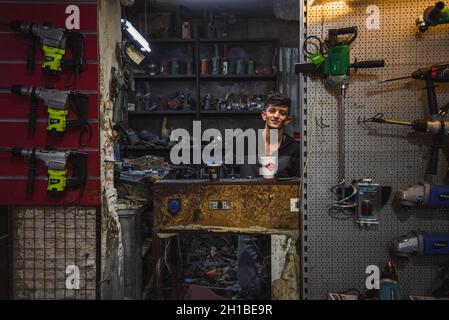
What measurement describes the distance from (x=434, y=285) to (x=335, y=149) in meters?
0.85

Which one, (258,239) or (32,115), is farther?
(258,239)

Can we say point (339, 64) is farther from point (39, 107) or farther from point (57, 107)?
point (39, 107)

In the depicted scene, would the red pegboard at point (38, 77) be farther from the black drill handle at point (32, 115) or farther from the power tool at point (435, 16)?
the power tool at point (435, 16)

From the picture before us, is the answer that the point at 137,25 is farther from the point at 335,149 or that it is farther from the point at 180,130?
the point at 335,149

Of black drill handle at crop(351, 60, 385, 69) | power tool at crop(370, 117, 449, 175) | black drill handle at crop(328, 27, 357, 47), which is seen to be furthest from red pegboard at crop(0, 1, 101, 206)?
power tool at crop(370, 117, 449, 175)

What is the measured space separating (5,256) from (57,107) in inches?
38.9

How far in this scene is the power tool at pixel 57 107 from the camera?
6.89ft

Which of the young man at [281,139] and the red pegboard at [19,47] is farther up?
the red pegboard at [19,47]

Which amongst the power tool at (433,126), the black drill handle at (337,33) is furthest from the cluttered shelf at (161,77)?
the power tool at (433,126)

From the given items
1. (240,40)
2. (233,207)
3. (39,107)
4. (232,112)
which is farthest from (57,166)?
(240,40)

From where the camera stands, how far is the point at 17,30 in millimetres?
2090

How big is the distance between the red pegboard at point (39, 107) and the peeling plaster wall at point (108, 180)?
43 millimetres

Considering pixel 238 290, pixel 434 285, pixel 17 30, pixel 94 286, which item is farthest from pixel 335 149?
pixel 17 30

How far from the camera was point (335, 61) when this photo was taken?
169 cm
